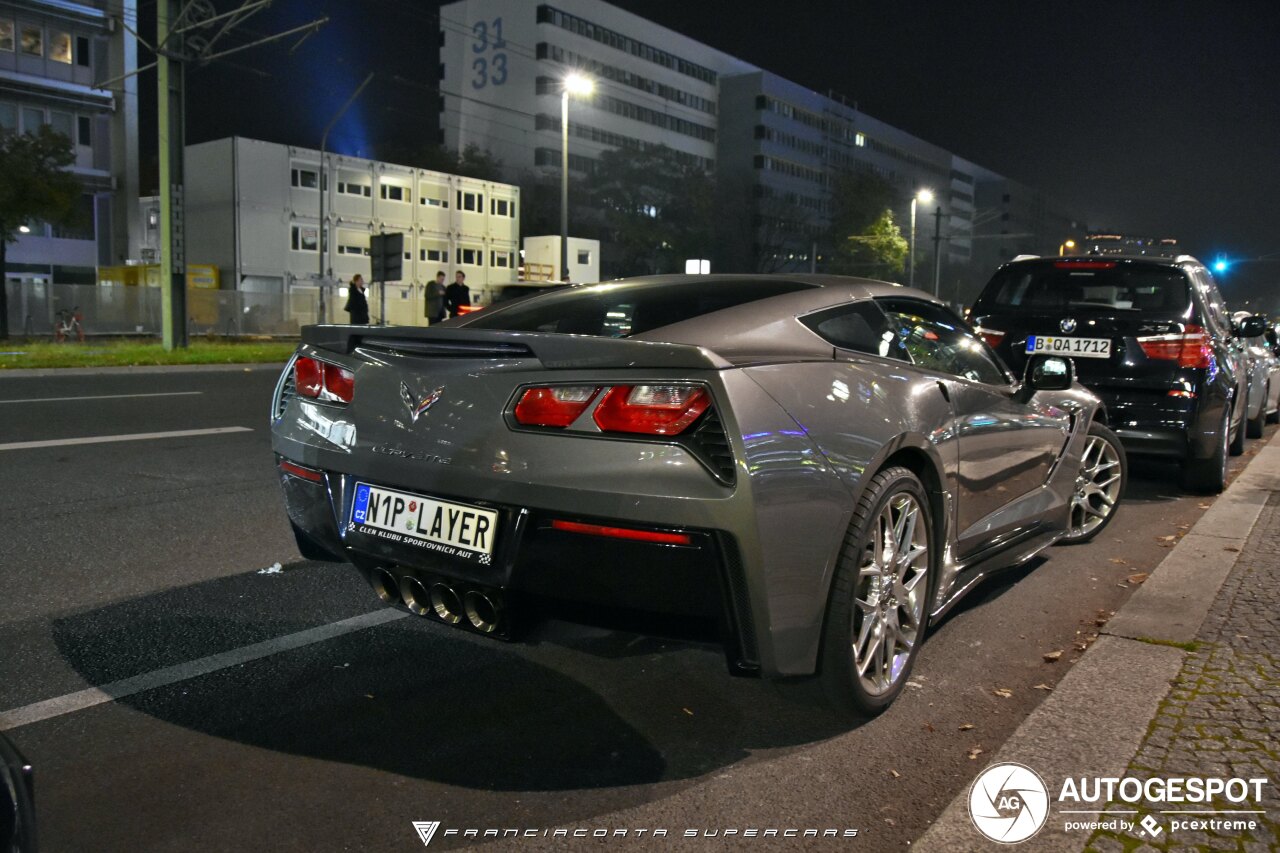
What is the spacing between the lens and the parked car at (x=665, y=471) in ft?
8.60

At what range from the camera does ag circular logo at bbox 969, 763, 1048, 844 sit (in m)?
2.47

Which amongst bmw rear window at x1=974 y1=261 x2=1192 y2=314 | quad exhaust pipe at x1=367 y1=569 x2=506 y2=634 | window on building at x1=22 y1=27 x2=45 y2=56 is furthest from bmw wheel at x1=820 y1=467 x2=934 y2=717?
window on building at x1=22 y1=27 x2=45 y2=56

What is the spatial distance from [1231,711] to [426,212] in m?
54.9

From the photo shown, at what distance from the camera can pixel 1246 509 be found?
21.5ft

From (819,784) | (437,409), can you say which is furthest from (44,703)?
(819,784)

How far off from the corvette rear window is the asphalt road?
3.58 ft

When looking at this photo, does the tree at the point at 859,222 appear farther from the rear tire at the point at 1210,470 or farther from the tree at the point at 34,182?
the rear tire at the point at 1210,470

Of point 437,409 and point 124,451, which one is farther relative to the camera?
point 124,451

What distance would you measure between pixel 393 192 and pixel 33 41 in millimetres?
16720

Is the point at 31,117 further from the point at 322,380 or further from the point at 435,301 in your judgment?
the point at 322,380

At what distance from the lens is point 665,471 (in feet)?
8.52

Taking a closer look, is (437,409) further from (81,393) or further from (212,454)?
(81,393)

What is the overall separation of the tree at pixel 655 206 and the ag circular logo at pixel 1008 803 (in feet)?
223

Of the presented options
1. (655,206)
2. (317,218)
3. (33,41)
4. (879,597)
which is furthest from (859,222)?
(879,597)
